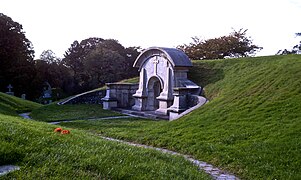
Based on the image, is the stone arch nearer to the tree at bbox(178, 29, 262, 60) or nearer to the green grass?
the green grass

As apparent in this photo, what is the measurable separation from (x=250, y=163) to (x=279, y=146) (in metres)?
1.08

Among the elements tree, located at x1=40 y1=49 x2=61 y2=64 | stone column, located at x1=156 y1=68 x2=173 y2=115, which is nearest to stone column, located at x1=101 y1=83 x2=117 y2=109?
stone column, located at x1=156 y1=68 x2=173 y2=115

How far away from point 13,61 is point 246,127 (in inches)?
1036

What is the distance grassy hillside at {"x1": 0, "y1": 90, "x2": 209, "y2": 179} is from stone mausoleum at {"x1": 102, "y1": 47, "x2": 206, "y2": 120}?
799 cm

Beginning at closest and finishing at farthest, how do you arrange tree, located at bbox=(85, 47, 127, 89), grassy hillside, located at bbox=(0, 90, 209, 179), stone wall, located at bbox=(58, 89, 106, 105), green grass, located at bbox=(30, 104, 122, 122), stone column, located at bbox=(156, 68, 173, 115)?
grassy hillside, located at bbox=(0, 90, 209, 179)
green grass, located at bbox=(30, 104, 122, 122)
stone column, located at bbox=(156, 68, 173, 115)
stone wall, located at bbox=(58, 89, 106, 105)
tree, located at bbox=(85, 47, 127, 89)

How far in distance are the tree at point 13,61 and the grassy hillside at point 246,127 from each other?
62.9 feet

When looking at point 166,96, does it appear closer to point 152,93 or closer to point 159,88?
point 152,93

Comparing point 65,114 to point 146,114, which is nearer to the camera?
point 146,114

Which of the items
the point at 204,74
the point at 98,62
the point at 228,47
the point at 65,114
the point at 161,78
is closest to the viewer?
the point at 65,114

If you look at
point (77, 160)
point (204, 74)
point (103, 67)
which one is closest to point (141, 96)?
point (204, 74)

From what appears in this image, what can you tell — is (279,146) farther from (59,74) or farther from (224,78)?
(59,74)

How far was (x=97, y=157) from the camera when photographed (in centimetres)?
522

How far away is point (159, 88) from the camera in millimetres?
18562

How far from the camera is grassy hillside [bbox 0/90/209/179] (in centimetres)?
441
